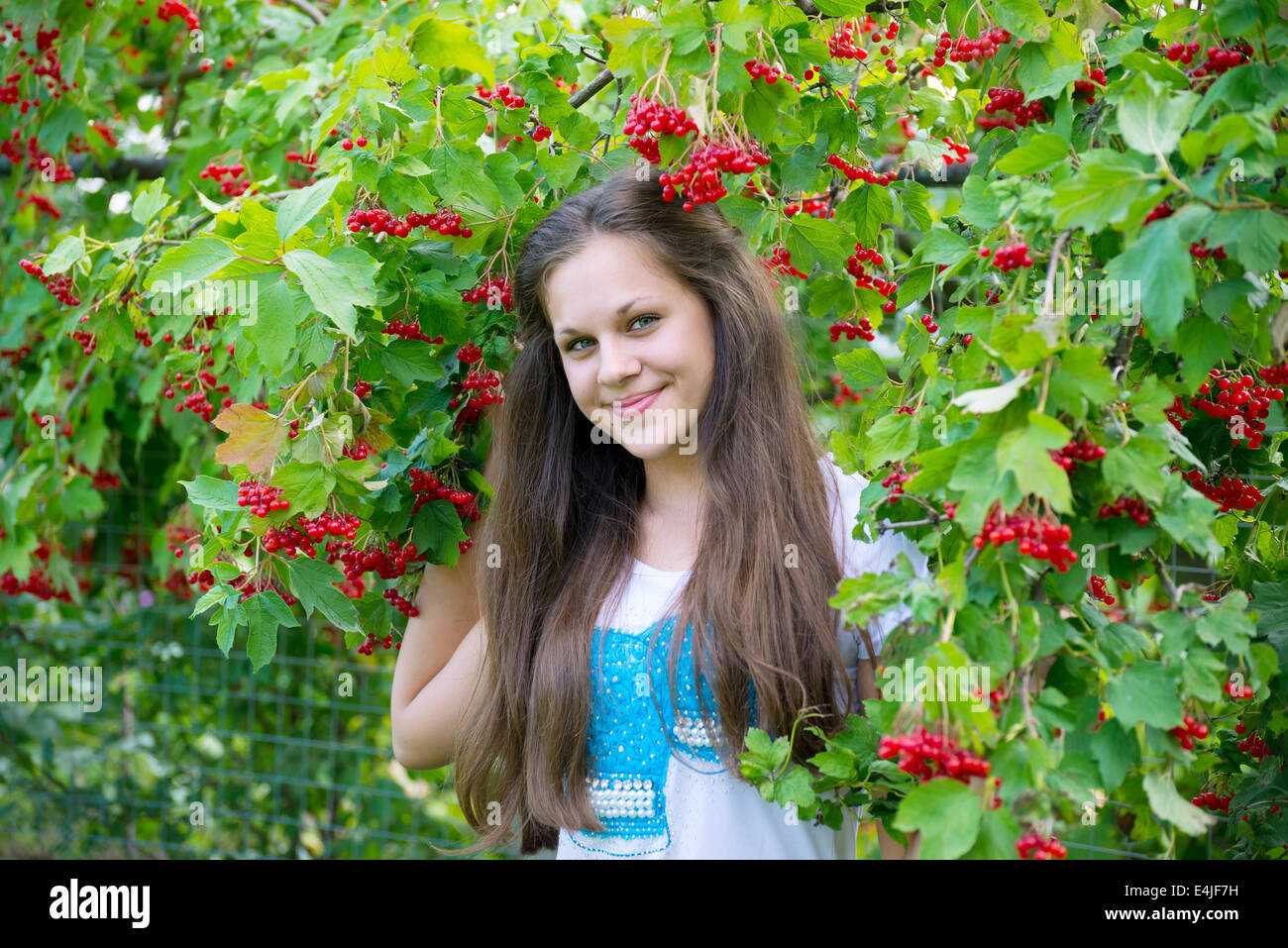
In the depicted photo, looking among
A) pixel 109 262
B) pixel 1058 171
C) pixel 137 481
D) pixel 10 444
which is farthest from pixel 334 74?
pixel 137 481

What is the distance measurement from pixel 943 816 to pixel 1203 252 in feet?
2.20

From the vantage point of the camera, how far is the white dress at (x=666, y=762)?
1596mm

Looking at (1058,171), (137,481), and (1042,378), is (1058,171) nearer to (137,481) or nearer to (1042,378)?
(1042,378)

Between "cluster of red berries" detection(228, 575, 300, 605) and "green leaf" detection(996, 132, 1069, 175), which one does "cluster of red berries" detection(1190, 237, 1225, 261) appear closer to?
"green leaf" detection(996, 132, 1069, 175)

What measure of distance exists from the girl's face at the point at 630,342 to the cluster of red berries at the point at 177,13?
5.18ft

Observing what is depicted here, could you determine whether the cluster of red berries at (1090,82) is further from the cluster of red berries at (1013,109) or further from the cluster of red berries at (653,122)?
the cluster of red berries at (653,122)

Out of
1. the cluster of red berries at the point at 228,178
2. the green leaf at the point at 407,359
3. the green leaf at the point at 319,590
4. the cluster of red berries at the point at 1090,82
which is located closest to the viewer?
the cluster of red berries at the point at 1090,82

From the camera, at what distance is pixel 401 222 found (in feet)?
5.41

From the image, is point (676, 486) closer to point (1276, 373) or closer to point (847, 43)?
point (847, 43)

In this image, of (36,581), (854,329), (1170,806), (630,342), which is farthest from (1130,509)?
(36,581)

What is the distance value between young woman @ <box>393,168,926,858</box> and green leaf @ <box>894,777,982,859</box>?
490mm

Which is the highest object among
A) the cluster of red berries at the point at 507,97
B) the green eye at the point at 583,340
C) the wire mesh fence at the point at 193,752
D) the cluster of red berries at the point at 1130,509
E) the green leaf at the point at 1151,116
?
the cluster of red berries at the point at 507,97

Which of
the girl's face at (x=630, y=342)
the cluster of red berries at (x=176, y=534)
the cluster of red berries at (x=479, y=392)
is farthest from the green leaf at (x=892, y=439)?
the cluster of red berries at (x=176, y=534)
